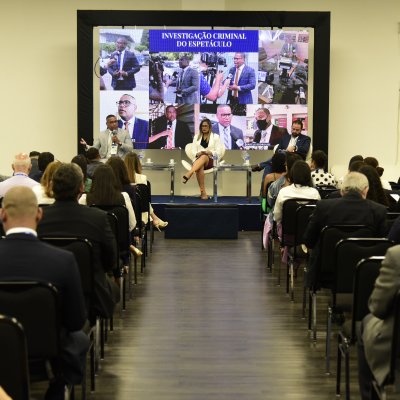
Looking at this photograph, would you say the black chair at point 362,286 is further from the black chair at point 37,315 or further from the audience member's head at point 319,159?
the audience member's head at point 319,159

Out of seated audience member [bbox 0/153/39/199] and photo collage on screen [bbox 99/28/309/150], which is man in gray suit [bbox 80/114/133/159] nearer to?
photo collage on screen [bbox 99/28/309/150]

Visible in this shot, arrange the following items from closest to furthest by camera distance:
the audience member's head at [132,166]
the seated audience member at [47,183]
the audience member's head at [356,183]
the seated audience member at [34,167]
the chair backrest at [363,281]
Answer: the chair backrest at [363,281] → the audience member's head at [356,183] → the seated audience member at [47,183] → the audience member's head at [132,166] → the seated audience member at [34,167]

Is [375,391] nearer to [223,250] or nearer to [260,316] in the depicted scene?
[260,316]

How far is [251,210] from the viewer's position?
1154 cm

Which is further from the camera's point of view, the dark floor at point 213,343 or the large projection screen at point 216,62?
the large projection screen at point 216,62

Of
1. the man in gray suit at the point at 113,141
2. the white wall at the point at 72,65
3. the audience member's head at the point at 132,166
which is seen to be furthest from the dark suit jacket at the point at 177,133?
the audience member's head at the point at 132,166

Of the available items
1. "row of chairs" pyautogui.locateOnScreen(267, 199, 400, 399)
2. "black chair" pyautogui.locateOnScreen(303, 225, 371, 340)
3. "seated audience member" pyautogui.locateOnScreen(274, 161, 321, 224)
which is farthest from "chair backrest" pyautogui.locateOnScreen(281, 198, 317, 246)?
"black chair" pyautogui.locateOnScreen(303, 225, 371, 340)

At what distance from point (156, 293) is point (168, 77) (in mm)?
6210

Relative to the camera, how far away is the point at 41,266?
3.29m

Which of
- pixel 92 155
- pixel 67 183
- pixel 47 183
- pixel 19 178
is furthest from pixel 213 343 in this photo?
pixel 92 155

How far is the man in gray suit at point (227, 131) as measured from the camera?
1277cm

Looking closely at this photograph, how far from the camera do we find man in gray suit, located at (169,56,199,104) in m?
12.7

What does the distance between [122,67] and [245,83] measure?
1976 mm

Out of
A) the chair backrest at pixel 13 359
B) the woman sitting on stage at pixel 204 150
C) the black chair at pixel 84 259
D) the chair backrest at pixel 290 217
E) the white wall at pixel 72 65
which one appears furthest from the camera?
the white wall at pixel 72 65
